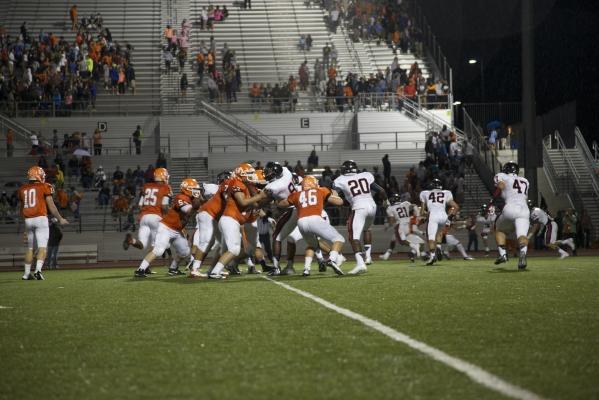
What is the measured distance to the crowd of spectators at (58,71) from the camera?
33.4 m

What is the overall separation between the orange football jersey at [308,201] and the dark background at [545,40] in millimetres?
28836

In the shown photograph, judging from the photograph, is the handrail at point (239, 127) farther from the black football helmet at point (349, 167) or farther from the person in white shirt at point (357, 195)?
the person in white shirt at point (357, 195)

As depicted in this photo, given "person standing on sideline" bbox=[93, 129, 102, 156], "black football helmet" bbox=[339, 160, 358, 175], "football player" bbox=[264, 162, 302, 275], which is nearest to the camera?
"football player" bbox=[264, 162, 302, 275]

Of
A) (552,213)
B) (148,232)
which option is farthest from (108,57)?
(148,232)

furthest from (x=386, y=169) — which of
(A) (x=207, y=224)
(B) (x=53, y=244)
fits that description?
(A) (x=207, y=224)

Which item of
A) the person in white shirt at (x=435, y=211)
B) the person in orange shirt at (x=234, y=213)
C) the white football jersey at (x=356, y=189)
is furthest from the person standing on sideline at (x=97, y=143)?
the person in orange shirt at (x=234, y=213)

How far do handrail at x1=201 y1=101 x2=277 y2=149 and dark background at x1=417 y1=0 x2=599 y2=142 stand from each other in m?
11.7

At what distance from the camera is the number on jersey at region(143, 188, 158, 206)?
16127 mm

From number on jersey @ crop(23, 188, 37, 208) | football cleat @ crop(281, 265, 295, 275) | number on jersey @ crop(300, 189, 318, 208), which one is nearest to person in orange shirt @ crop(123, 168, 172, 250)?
number on jersey @ crop(23, 188, 37, 208)

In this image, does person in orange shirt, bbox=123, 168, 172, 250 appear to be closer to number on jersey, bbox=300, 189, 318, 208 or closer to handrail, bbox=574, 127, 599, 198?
number on jersey, bbox=300, 189, 318, 208

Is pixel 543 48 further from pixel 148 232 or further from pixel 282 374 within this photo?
pixel 282 374

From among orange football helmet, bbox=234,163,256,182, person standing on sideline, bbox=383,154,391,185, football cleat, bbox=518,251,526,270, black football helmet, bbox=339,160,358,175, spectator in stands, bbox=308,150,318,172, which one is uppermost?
Result: spectator in stands, bbox=308,150,318,172

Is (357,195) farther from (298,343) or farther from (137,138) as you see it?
(137,138)

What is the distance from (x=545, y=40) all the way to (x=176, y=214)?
3372cm
